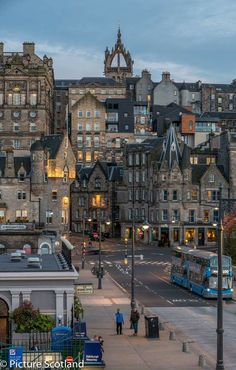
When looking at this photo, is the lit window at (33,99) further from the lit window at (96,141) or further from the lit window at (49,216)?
the lit window at (49,216)

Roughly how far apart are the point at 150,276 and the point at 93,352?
5343cm

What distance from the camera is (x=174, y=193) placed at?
465ft

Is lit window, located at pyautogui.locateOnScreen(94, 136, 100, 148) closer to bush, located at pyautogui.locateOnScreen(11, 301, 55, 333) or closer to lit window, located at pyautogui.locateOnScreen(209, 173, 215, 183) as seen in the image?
lit window, located at pyautogui.locateOnScreen(209, 173, 215, 183)

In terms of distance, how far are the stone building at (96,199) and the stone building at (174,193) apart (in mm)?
5477

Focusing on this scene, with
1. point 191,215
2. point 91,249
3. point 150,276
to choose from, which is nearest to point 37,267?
point 150,276

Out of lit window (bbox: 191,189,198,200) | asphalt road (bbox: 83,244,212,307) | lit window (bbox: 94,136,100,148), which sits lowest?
asphalt road (bbox: 83,244,212,307)

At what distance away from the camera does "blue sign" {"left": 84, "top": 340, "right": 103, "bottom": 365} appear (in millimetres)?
37438

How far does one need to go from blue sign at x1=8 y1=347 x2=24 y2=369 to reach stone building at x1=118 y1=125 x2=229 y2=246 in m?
104

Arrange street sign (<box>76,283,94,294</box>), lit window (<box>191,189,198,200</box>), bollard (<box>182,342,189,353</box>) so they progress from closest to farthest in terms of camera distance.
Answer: bollard (<box>182,342,189,353</box>)
street sign (<box>76,283,94,294</box>)
lit window (<box>191,189,198,200</box>)

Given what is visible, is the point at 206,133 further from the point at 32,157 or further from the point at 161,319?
the point at 161,319

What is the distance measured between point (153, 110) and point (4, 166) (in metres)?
73.9

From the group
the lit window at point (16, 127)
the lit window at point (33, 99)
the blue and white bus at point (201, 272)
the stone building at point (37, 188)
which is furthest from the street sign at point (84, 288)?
the lit window at point (16, 127)

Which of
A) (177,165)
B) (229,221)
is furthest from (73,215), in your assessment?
(229,221)

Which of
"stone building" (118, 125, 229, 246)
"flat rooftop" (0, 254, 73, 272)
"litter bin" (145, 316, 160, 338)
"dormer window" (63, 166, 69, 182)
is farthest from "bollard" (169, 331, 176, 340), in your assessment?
"stone building" (118, 125, 229, 246)
